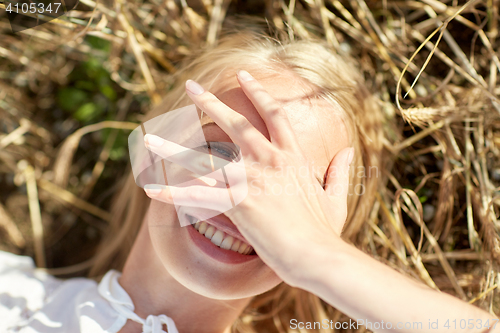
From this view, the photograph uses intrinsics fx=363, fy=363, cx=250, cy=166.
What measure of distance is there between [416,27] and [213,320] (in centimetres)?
191

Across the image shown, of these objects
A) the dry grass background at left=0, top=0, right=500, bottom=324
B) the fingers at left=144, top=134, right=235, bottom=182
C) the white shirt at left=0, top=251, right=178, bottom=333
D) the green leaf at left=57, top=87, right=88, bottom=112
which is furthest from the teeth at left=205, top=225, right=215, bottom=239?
the green leaf at left=57, top=87, right=88, bottom=112

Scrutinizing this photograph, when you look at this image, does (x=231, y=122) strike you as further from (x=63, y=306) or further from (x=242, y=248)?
(x=63, y=306)

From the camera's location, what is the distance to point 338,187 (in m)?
1.30

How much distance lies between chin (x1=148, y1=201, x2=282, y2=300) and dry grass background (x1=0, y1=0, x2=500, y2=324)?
75cm

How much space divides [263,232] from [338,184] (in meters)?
0.41

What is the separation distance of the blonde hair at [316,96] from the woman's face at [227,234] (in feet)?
0.62

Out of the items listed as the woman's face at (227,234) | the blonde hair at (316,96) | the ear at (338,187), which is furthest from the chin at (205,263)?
the blonde hair at (316,96)

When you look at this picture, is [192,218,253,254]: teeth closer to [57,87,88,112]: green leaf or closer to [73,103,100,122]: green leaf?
[73,103,100,122]: green leaf

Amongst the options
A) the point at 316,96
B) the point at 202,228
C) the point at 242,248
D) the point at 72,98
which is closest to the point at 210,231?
the point at 202,228

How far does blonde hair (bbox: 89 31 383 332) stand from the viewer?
161 centimetres

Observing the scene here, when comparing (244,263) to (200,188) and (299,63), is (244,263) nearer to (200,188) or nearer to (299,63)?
(200,188)

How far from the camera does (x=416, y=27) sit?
2.07 metres

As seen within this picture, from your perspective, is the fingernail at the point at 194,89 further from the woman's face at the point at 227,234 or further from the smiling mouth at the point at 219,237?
the smiling mouth at the point at 219,237

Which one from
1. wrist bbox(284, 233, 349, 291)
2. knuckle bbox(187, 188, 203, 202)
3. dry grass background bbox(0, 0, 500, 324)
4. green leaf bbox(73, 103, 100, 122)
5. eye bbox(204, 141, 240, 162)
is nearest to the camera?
wrist bbox(284, 233, 349, 291)
